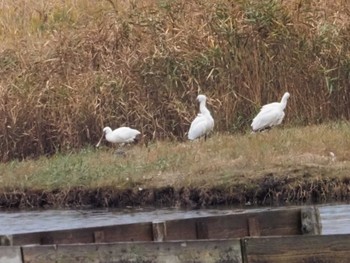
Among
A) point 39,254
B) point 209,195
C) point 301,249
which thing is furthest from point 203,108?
point 301,249

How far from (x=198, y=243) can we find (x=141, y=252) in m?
0.39

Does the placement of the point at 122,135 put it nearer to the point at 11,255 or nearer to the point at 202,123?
the point at 202,123

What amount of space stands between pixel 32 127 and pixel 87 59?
2008 millimetres

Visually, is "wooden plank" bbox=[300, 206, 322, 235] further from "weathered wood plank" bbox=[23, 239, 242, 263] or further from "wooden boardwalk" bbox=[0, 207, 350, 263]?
"weathered wood plank" bbox=[23, 239, 242, 263]

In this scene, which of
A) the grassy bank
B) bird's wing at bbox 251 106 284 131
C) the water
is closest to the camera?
the water

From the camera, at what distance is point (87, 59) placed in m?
21.3

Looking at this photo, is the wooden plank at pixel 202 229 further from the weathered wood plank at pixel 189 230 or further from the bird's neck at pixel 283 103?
the bird's neck at pixel 283 103

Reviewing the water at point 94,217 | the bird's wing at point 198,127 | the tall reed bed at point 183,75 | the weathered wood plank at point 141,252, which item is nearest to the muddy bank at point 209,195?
the water at point 94,217

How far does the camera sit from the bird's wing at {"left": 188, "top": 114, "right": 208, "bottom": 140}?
18.2 metres

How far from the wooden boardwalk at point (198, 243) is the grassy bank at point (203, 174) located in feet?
19.2

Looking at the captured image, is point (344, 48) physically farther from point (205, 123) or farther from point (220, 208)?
point (220, 208)

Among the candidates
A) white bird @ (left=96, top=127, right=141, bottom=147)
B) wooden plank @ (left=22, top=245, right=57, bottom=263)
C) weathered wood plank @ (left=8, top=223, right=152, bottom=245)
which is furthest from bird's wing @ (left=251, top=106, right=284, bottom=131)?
wooden plank @ (left=22, top=245, right=57, bottom=263)

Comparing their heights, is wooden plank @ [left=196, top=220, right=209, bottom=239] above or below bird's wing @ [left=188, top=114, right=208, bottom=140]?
below

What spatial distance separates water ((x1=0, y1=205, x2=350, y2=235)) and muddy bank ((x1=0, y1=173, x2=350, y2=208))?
264 millimetres
